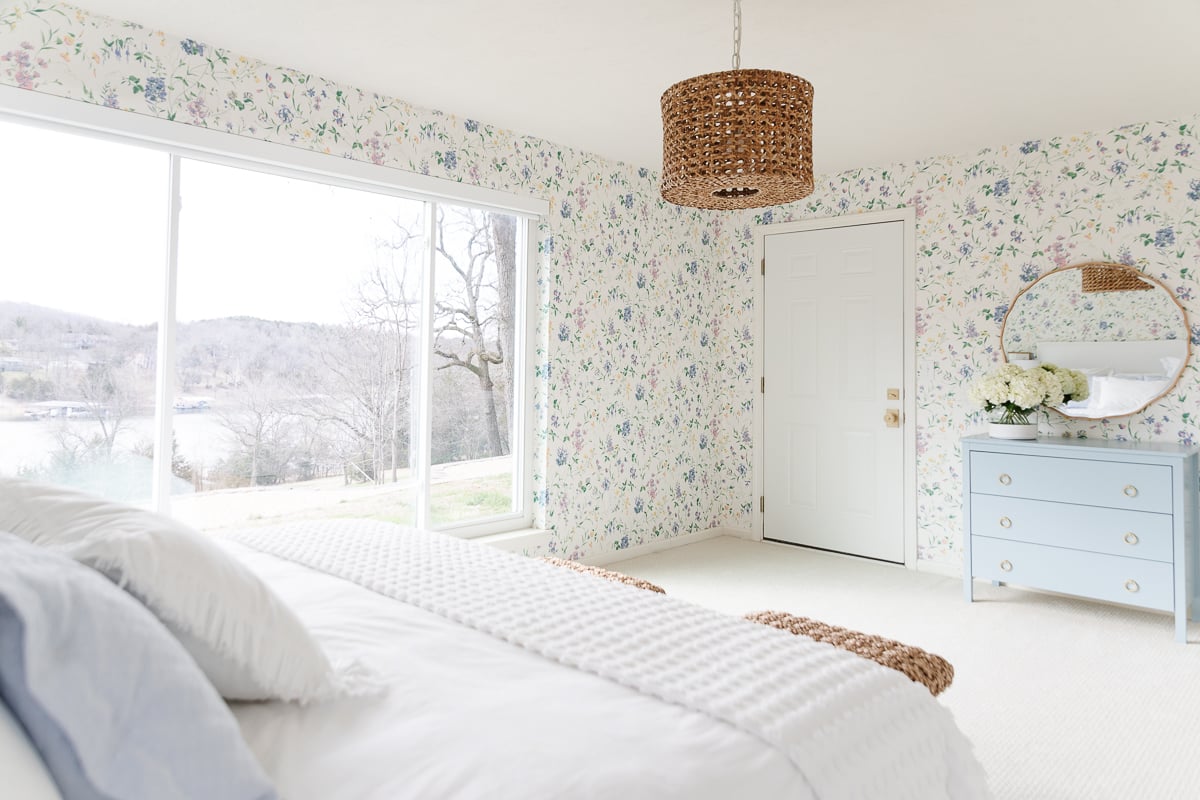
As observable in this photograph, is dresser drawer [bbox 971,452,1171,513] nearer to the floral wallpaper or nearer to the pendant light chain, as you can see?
the floral wallpaper

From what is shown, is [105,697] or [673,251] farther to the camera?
[673,251]

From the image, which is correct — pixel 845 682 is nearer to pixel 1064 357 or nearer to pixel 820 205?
pixel 1064 357

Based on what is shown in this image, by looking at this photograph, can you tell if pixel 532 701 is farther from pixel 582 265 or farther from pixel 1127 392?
pixel 1127 392

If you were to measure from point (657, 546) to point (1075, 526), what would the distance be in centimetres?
231

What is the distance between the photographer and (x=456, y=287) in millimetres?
4012

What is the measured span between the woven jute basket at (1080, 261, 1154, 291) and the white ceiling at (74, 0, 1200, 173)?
2.28 feet

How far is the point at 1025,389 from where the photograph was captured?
3.78 m

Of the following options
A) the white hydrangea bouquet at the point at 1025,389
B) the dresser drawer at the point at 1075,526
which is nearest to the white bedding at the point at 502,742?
the dresser drawer at the point at 1075,526

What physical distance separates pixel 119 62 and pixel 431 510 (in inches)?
89.0

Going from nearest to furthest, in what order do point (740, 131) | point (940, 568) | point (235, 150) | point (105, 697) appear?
point (105, 697) → point (740, 131) → point (235, 150) → point (940, 568)

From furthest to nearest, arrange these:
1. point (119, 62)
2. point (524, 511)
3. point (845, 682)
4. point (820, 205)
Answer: point (820, 205)
point (524, 511)
point (119, 62)
point (845, 682)

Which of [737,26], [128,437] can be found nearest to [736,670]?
[737,26]

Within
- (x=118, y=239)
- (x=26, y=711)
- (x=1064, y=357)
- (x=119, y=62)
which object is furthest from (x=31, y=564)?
(x=1064, y=357)

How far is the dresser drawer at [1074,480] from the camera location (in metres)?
3.41
